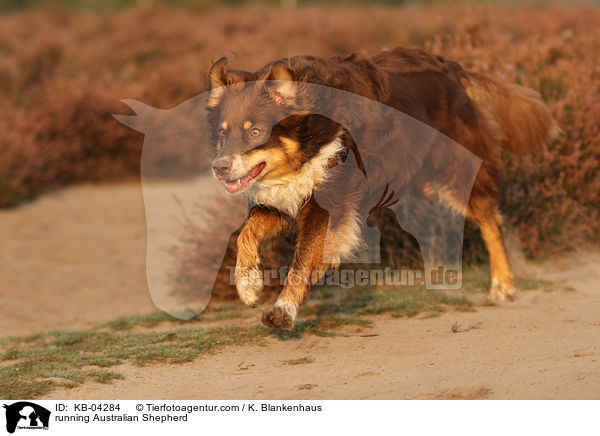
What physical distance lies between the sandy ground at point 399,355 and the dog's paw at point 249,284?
369 mm

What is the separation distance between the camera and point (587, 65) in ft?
26.9

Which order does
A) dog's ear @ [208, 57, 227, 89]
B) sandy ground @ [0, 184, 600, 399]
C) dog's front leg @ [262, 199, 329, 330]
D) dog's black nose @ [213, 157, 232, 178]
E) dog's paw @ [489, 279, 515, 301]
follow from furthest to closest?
dog's paw @ [489, 279, 515, 301], dog's ear @ [208, 57, 227, 89], dog's front leg @ [262, 199, 329, 330], dog's black nose @ [213, 157, 232, 178], sandy ground @ [0, 184, 600, 399]

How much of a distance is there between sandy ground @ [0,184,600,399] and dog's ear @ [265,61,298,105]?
159 cm

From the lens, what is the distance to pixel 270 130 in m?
4.32

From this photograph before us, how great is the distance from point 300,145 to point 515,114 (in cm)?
246

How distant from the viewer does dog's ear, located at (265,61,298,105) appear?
14.1 ft

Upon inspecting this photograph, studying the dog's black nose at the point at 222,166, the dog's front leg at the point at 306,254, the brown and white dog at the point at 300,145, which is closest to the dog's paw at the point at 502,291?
the brown and white dog at the point at 300,145

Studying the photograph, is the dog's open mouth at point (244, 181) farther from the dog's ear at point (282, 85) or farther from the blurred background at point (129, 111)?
the blurred background at point (129, 111)

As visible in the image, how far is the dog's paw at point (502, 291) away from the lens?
5.62 metres
